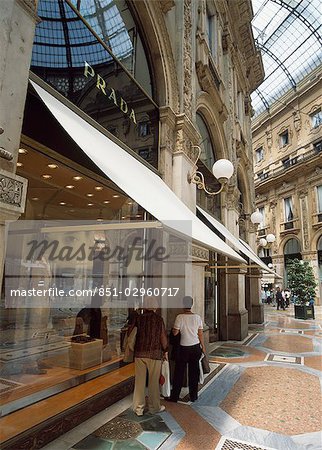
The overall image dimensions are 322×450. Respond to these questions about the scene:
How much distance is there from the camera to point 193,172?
20.1 ft

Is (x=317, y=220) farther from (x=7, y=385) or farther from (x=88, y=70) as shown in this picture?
(x=7, y=385)

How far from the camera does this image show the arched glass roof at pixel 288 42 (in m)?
23.0

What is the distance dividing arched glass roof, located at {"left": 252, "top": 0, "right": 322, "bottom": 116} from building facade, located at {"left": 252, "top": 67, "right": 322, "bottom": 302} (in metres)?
1.36

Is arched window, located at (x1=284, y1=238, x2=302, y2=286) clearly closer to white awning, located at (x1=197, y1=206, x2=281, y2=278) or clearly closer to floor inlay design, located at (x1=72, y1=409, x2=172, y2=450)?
white awning, located at (x1=197, y1=206, x2=281, y2=278)

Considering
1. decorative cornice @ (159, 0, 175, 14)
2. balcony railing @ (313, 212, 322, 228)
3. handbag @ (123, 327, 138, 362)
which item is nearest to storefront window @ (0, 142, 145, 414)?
handbag @ (123, 327, 138, 362)

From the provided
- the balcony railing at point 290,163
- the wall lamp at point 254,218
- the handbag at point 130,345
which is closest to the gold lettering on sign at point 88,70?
the handbag at point 130,345

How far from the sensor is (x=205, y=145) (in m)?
8.67

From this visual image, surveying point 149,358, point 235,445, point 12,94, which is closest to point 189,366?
point 149,358

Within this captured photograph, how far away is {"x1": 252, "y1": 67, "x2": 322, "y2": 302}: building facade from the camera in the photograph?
2500cm

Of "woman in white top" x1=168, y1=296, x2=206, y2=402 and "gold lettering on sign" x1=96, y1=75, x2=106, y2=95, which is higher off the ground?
"gold lettering on sign" x1=96, y1=75, x2=106, y2=95

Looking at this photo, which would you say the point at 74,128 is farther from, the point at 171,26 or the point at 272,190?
the point at 272,190

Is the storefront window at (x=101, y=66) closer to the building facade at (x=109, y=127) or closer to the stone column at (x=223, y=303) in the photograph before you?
the building facade at (x=109, y=127)

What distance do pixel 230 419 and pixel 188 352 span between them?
95cm

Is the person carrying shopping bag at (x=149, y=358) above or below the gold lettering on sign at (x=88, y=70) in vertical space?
below
